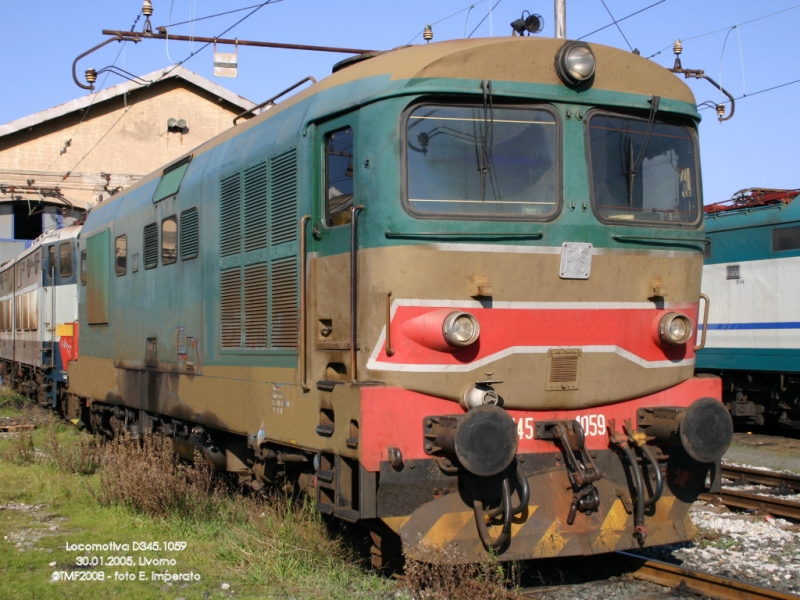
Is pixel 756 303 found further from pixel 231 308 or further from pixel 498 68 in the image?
pixel 498 68

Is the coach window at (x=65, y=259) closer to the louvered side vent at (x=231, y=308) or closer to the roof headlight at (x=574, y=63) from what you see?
the louvered side vent at (x=231, y=308)

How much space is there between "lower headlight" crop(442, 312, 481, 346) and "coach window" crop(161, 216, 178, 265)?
14.8ft

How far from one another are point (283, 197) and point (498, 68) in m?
1.92

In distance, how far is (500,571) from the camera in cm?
558

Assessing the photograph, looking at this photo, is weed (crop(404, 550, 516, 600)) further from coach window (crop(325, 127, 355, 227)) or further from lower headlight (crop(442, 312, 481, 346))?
coach window (crop(325, 127, 355, 227))

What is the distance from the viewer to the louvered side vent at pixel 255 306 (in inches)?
279

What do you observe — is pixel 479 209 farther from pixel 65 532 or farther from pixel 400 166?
pixel 65 532

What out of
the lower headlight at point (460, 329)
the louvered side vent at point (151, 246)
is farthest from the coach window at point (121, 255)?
the lower headlight at point (460, 329)

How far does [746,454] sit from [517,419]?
8.49 meters

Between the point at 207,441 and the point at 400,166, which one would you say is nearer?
the point at 400,166

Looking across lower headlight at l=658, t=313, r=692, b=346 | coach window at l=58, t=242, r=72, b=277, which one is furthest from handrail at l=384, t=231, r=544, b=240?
coach window at l=58, t=242, r=72, b=277

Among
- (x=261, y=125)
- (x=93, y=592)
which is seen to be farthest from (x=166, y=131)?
(x=93, y=592)

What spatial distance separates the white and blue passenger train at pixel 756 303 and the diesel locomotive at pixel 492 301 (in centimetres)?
829

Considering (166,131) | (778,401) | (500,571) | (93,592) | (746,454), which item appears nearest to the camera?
(500,571)
